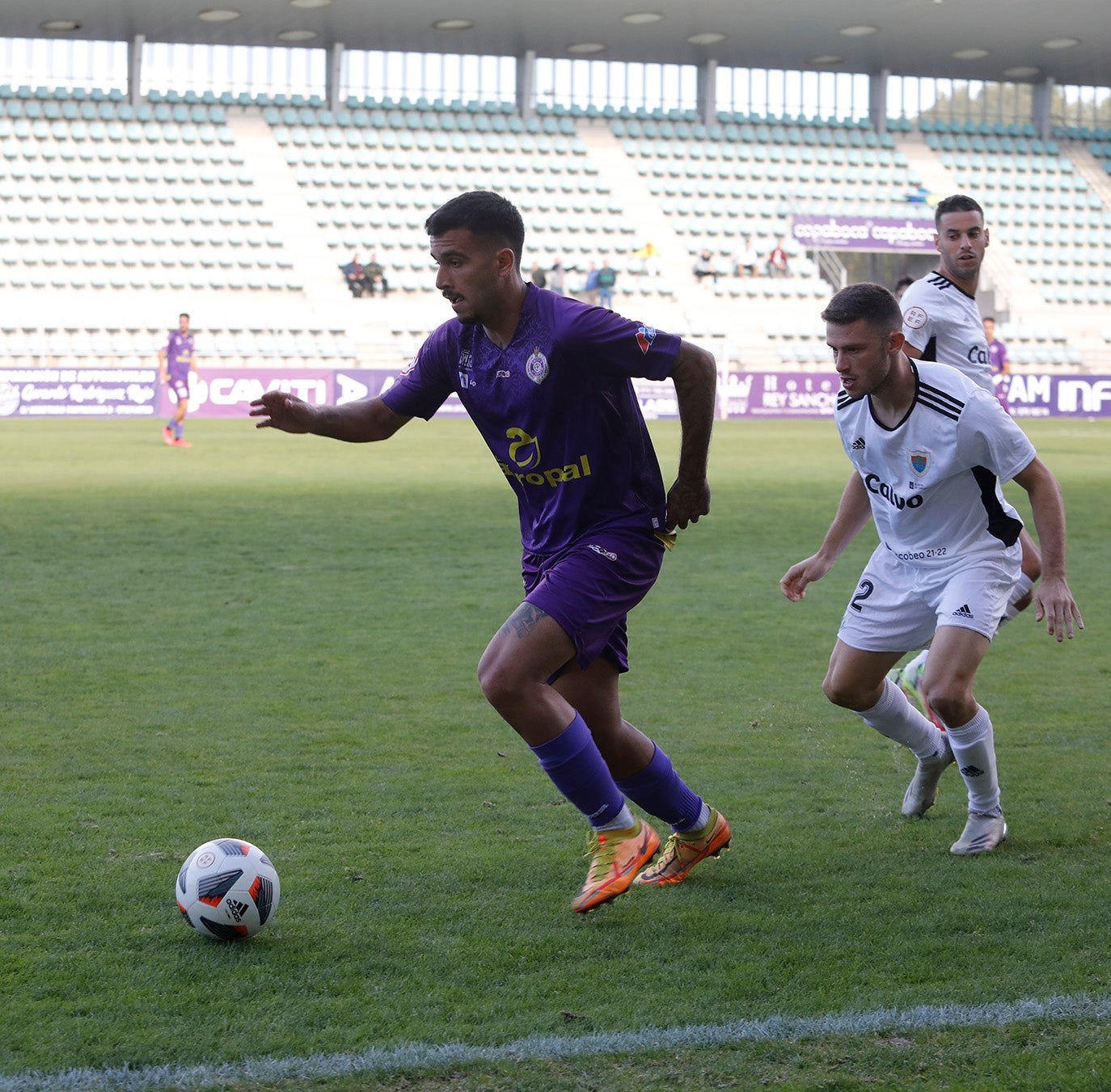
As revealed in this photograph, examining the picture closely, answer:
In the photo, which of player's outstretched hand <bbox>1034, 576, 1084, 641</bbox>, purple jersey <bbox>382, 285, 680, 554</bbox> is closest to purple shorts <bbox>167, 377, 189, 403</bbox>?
purple jersey <bbox>382, 285, 680, 554</bbox>

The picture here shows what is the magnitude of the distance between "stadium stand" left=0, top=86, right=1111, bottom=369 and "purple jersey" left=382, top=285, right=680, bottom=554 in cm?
2679

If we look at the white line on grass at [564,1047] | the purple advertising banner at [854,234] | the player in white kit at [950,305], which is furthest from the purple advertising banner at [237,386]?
the white line on grass at [564,1047]

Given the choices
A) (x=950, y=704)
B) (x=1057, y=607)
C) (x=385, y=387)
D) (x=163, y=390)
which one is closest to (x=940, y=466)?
(x=1057, y=607)

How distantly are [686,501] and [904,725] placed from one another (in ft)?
4.15

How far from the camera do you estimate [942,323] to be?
18.5ft

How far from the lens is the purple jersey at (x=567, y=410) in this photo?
3783 millimetres

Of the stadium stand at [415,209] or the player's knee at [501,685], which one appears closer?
the player's knee at [501,685]

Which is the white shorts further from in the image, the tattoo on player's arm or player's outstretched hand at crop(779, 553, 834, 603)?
the tattoo on player's arm

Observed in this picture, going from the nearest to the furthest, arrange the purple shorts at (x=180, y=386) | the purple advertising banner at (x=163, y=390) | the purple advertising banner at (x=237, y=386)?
the purple shorts at (x=180, y=386) → the purple advertising banner at (x=237, y=386) → the purple advertising banner at (x=163, y=390)

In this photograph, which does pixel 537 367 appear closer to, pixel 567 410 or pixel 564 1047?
pixel 567 410

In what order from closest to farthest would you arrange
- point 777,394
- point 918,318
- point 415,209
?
1. point 918,318
2. point 777,394
3. point 415,209

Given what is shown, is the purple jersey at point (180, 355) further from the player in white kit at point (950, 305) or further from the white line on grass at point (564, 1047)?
the white line on grass at point (564, 1047)

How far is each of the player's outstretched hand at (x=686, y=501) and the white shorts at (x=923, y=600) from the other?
86 centimetres

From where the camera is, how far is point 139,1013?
304 cm
